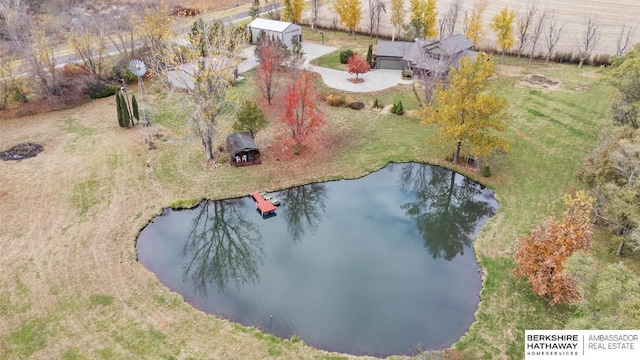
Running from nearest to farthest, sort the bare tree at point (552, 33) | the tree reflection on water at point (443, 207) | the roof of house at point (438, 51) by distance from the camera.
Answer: the tree reflection on water at point (443, 207)
the roof of house at point (438, 51)
the bare tree at point (552, 33)

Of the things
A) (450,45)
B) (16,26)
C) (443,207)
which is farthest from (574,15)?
(16,26)

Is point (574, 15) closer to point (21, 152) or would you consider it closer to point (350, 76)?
point (350, 76)

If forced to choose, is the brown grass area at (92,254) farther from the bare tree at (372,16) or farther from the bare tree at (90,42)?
the bare tree at (372,16)

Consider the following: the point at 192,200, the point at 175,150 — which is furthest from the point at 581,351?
the point at 175,150

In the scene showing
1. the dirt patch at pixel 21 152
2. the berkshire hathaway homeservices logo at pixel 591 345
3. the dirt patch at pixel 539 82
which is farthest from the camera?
the dirt patch at pixel 539 82

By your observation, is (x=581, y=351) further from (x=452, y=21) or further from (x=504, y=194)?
(x=452, y=21)

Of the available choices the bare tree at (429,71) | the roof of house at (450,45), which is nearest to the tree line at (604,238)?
the bare tree at (429,71)
